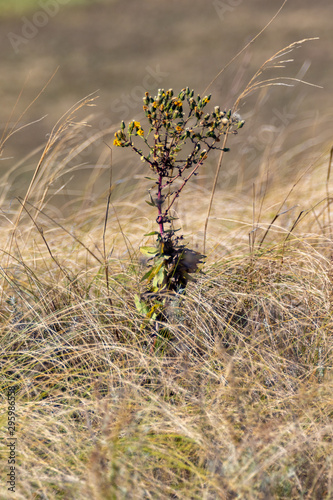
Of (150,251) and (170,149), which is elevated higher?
(170,149)

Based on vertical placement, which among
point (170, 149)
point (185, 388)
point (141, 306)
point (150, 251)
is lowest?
point (185, 388)

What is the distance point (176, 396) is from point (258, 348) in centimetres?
30

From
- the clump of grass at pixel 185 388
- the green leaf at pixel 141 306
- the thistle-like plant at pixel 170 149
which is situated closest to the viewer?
the clump of grass at pixel 185 388

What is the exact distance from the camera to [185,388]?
150cm

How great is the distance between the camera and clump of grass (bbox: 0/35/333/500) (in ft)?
3.79

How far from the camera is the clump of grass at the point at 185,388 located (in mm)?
1155

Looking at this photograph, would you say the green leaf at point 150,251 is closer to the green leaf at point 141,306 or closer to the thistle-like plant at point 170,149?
the thistle-like plant at point 170,149

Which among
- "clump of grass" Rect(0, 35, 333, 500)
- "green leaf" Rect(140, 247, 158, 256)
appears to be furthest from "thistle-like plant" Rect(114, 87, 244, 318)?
"clump of grass" Rect(0, 35, 333, 500)

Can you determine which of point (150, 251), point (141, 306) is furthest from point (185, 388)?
point (150, 251)

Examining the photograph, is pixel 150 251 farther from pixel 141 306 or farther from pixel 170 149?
pixel 170 149

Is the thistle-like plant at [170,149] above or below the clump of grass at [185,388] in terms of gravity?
above

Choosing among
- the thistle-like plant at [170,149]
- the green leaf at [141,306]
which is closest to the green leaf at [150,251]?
the thistle-like plant at [170,149]

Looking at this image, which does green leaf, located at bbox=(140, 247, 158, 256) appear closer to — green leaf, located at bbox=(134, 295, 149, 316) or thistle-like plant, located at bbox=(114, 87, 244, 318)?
thistle-like plant, located at bbox=(114, 87, 244, 318)

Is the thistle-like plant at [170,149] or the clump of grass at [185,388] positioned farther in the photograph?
the thistle-like plant at [170,149]
